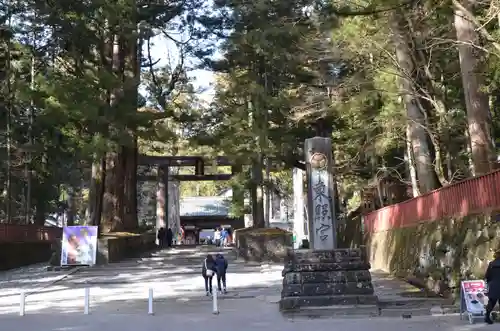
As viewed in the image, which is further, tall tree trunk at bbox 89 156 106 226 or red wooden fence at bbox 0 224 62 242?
tall tree trunk at bbox 89 156 106 226

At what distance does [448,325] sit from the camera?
10062mm

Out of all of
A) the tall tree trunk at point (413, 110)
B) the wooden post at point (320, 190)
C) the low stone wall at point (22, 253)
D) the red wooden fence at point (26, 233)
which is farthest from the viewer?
the red wooden fence at point (26, 233)

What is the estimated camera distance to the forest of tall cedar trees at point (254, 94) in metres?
17.9

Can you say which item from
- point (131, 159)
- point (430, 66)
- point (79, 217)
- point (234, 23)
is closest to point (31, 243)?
point (131, 159)

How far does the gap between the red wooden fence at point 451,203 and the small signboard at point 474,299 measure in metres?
1.91

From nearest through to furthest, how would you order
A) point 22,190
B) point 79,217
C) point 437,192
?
point 437,192, point 22,190, point 79,217

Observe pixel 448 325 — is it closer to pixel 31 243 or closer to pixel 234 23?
pixel 234 23

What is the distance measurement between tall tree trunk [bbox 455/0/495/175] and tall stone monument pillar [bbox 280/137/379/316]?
11.1ft

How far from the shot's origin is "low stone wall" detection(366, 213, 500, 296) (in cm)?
1191

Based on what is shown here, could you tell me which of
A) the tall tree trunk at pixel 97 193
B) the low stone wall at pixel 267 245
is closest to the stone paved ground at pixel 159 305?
the low stone wall at pixel 267 245

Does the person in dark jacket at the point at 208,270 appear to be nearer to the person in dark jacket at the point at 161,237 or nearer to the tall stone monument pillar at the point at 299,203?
the tall stone monument pillar at the point at 299,203

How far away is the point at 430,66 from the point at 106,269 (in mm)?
13013

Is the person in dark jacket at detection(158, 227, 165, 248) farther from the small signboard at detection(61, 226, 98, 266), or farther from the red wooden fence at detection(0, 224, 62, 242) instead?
the small signboard at detection(61, 226, 98, 266)

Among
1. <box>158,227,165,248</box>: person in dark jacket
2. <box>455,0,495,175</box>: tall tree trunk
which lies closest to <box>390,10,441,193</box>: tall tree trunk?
<box>455,0,495,175</box>: tall tree trunk
